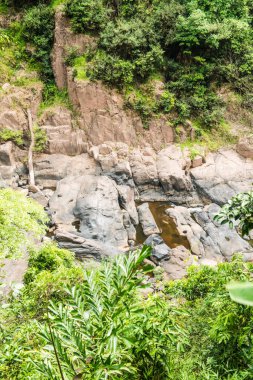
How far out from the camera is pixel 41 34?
17.3m

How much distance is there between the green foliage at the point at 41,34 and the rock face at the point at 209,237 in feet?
36.9

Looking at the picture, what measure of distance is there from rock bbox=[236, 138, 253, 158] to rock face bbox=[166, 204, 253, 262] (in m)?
4.10

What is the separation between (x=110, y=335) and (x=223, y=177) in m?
14.1

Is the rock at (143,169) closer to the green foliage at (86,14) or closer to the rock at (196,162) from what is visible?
the rock at (196,162)

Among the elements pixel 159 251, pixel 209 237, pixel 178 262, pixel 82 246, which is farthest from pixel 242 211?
pixel 209 237

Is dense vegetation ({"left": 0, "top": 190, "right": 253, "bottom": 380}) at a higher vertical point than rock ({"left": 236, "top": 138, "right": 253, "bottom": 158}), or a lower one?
higher

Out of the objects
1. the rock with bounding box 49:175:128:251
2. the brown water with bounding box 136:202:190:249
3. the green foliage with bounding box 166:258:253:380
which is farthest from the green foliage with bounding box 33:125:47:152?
the green foliage with bounding box 166:258:253:380

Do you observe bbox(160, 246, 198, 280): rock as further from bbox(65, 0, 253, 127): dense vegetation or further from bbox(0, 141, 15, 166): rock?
bbox(0, 141, 15, 166): rock

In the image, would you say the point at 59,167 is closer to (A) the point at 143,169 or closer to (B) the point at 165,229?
(A) the point at 143,169

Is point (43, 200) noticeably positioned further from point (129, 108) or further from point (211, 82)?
point (211, 82)

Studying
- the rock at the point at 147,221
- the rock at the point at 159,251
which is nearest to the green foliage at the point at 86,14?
the rock at the point at 147,221

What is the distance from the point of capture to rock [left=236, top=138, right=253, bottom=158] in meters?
15.7

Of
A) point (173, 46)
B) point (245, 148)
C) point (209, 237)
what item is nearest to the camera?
point (209, 237)

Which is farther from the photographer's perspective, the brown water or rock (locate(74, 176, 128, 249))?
the brown water
